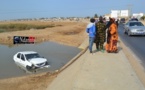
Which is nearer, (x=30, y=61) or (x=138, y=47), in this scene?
(x=138, y=47)

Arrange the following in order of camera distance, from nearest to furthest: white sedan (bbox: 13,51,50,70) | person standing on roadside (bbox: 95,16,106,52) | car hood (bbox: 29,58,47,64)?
1. person standing on roadside (bbox: 95,16,106,52)
2. white sedan (bbox: 13,51,50,70)
3. car hood (bbox: 29,58,47,64)

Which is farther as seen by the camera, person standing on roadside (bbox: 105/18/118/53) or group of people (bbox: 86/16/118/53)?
person standing on roadside (bbox: 105/18/118/53)

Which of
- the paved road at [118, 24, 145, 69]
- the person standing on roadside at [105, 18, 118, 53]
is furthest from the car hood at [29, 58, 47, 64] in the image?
the person standing on roadside at [105, 18, 118, 53]

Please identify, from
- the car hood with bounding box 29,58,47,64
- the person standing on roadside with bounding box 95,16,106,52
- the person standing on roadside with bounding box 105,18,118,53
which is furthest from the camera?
the car hood with bounding box 29,58,47,64

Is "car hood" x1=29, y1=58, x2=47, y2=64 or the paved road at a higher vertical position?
the paved road

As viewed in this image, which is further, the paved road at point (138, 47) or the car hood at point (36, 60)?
the car hood at point (36, 60)

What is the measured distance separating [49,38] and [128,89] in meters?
30.3

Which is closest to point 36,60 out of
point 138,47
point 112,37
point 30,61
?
point 30,61

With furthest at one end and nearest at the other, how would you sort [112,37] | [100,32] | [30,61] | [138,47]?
[30,61] → [138,47] → [100,32] → [112,37]

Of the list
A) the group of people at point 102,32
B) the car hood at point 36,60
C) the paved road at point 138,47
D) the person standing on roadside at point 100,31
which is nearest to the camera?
the group of people at point 102,32

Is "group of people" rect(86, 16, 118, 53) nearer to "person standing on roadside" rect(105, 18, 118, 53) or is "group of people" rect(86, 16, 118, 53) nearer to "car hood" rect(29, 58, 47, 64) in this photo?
"person standing on roadside" rect(105, 18, 118, 53)

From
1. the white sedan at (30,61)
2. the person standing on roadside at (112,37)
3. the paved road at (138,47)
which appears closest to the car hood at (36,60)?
the white sedan at (30,61)

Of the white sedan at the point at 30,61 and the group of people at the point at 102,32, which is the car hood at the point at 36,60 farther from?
the group of people at the point at 102,32

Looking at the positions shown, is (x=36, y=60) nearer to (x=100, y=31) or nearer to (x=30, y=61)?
(x=30, y=61)
